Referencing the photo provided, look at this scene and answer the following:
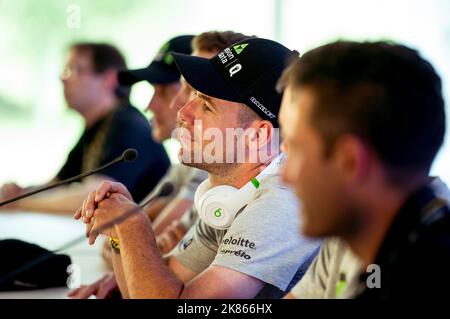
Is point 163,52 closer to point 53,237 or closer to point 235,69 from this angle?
point 53,237

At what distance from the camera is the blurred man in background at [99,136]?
265 centimetres

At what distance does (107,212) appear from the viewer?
1433 millimetres

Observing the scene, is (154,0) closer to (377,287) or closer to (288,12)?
(288,12)

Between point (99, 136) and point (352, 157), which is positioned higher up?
point (352, 157)

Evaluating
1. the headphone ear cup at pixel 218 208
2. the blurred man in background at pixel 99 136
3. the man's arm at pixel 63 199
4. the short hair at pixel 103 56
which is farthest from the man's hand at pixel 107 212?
the short hair at pixel 103 56

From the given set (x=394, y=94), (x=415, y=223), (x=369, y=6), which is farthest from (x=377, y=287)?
(x=369, y=6)

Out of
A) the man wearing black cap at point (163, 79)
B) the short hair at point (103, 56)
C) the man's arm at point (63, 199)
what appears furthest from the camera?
the short hair at point (103, 56)

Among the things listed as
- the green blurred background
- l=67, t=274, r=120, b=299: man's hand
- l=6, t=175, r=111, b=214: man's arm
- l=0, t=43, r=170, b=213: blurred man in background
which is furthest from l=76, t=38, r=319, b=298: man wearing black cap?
the green blurred background

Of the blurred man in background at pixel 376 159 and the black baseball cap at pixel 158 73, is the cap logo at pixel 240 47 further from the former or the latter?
the black baseball cap at pixel 158 73

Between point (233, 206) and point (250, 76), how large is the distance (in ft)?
0.82

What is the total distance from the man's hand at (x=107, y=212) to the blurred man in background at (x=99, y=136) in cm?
103

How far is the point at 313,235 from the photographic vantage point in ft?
3.10

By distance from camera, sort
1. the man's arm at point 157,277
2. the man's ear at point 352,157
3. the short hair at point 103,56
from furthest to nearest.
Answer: the short hair at point 103,56 < the man's arm at point 157,277 < the man's ear at point 352,157

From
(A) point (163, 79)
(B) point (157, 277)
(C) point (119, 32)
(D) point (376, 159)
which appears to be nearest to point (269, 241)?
(B) point (157, 277)
